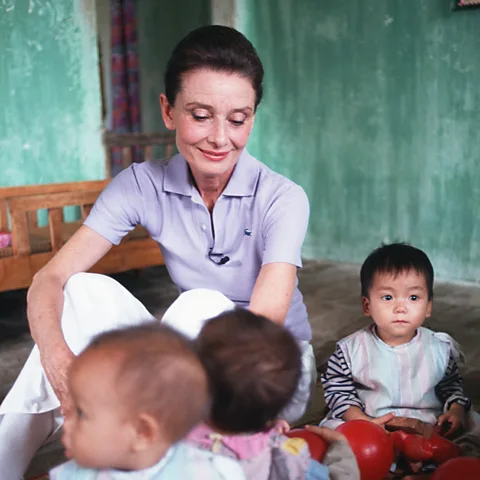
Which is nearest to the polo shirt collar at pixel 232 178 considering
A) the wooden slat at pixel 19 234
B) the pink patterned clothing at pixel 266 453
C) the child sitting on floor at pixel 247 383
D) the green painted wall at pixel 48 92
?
the child sitting on floor at pixel 247 383

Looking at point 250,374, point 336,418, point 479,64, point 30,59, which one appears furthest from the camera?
point 30,59

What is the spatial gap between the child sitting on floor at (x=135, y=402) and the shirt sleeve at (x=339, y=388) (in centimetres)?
85

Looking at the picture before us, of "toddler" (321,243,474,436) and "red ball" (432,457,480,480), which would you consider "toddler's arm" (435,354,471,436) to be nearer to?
"toddler" (321,243,474,436)

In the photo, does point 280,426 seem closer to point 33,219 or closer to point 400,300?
point 400,300

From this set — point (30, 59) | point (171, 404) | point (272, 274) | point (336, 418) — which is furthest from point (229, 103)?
point (30, 59)

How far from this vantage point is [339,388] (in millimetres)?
1893

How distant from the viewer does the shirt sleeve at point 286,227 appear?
1.58 meters

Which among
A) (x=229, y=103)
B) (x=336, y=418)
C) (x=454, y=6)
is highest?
(x=454, y=6)

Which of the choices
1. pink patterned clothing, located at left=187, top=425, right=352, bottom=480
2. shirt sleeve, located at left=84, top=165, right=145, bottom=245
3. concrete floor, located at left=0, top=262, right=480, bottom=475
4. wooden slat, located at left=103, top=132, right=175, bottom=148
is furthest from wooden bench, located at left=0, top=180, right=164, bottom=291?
pink patterned clothing, located at left=187, top=425, right=352, bottom=480

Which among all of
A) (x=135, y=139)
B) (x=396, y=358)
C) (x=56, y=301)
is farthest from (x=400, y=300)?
(x=135, y=139)

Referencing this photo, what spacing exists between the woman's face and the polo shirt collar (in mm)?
58

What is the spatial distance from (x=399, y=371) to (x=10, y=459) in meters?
1.03

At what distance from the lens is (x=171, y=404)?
99cm

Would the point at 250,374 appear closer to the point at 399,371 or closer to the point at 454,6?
the point at 399,371
